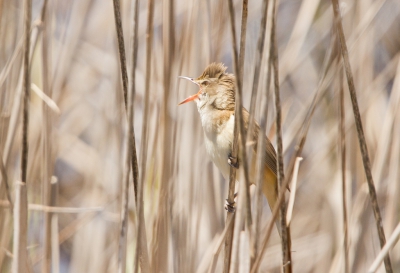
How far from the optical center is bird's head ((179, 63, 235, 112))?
7.34 feet

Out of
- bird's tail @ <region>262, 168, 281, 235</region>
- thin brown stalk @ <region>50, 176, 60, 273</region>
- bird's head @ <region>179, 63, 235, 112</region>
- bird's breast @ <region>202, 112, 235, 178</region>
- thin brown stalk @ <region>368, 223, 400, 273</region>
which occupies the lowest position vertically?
thin brown stalk @ <region>368, 223, 400, 273</region>

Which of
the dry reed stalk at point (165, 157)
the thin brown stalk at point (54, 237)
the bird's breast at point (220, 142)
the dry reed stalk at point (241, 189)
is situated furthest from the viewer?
the bird's breast at point (220, 142)

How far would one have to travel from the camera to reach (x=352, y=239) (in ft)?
7.34

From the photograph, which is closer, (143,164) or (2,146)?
(143,164)

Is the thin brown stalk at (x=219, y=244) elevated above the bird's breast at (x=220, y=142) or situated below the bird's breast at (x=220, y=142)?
below

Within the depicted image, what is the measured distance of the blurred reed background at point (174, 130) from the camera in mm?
1841

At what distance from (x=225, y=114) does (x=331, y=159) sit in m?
0.75

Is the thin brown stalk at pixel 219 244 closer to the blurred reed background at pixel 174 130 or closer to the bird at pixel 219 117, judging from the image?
the blurred reed background at pixel 174 130

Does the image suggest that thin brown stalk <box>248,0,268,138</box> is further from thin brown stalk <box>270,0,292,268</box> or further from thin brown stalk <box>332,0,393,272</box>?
thin brown stalk <box>332,0,393,272</box>

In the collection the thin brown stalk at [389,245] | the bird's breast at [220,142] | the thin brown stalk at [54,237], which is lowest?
the thin brown stalk at [389,245]

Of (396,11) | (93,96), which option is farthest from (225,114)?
(396,11)

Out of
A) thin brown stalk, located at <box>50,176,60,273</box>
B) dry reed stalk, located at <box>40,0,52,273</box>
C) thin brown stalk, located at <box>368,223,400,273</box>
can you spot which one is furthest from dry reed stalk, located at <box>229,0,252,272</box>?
thin brown stalk, located at <box>50,176,60,273</box>

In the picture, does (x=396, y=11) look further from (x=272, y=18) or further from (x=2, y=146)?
(x=2, y=146)

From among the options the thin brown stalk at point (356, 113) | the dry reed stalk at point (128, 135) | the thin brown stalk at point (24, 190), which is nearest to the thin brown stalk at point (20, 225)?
the thin brown stalk at point (24, 190)
